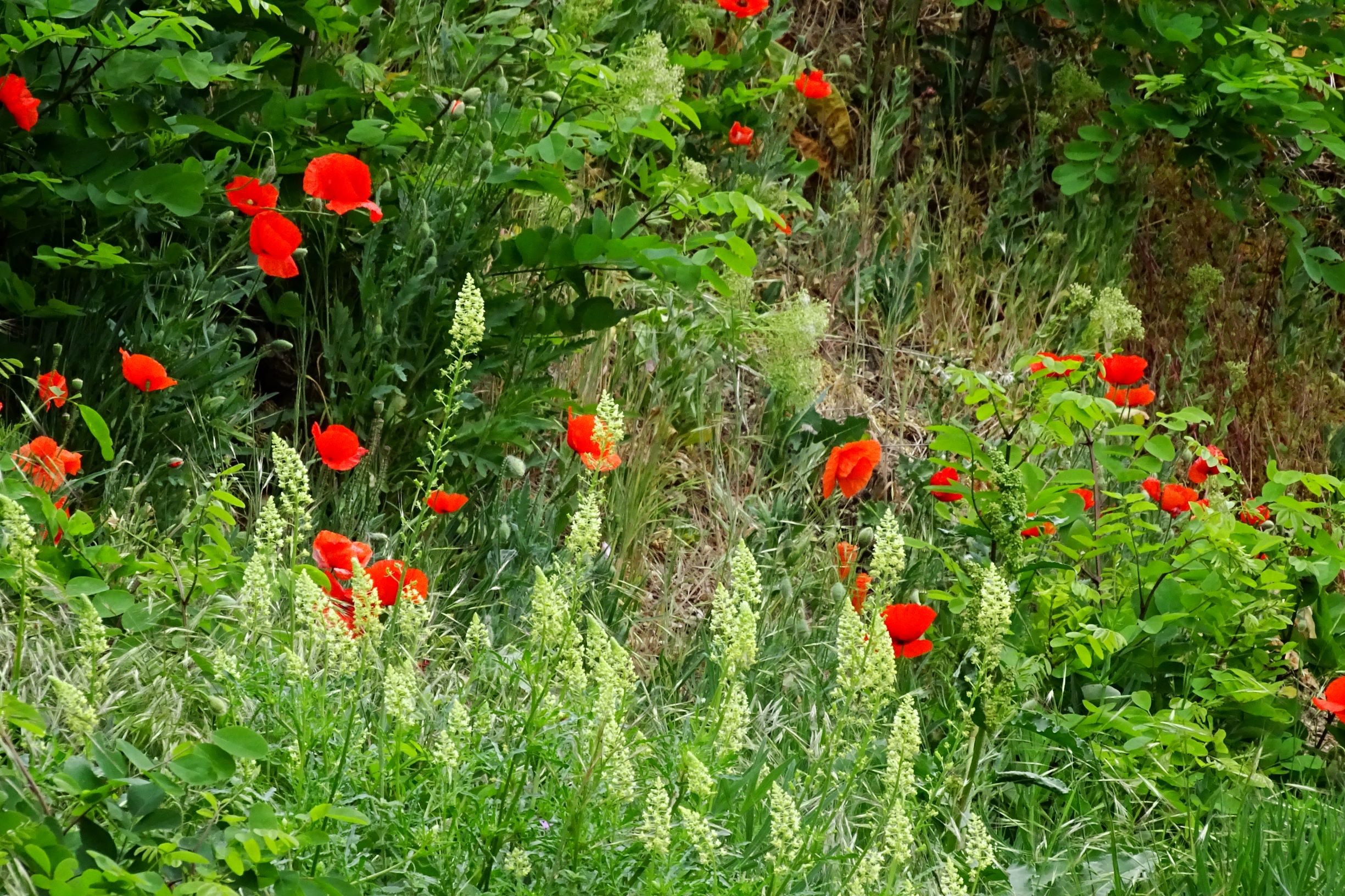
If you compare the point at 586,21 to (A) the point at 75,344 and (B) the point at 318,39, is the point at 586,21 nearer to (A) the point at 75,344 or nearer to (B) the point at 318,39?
(B) the point at 318,39

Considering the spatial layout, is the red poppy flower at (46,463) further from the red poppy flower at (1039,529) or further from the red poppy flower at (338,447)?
the red poppy flower at (1039,529)

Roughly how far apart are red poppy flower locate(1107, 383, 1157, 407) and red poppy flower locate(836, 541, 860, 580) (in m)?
0.65

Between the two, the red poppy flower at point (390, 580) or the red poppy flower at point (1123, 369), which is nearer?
the red poppy flower at point (390, 580)

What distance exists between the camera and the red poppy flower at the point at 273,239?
8.27ft

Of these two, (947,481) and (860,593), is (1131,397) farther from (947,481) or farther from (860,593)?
(860,593)

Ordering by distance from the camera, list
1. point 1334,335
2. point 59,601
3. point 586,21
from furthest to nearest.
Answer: point 1334,335
point 586,21
point 59,601

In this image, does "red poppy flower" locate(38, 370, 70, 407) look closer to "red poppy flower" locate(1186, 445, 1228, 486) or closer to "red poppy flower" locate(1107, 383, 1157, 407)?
"red poppy flower" locate(1107, 383, 1157, 407)

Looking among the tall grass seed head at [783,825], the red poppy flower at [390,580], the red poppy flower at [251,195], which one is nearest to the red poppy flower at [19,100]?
the red poppy flower at [251,195]

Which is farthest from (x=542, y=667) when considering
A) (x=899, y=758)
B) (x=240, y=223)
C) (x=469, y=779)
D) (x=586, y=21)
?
(x=586, y=21)

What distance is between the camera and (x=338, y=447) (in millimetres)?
2418

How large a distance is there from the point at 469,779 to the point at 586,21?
214 cm

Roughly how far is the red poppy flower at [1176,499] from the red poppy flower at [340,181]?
5.83 feet

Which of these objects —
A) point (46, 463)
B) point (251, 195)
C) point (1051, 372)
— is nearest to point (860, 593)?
point (1051, 372)

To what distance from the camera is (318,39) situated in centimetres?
301
